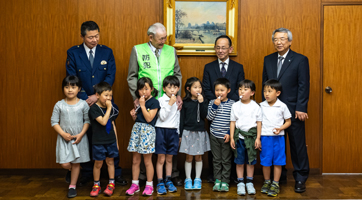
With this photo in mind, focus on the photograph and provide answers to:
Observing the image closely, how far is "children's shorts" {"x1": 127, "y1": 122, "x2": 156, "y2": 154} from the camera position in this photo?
10.0 ft

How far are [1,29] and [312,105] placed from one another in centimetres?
385

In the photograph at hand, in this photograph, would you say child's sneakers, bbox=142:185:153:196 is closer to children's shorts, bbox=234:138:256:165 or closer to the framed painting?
children's shorts, bbox=234:138:256:165

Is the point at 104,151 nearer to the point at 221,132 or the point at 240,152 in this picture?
the point at 221,132

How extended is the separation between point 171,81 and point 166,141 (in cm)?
60

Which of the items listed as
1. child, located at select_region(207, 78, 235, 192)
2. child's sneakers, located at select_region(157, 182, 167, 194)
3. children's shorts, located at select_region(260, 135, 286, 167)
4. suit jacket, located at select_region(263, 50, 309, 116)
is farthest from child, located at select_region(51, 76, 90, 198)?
suit jacket, located at select_region(263, 50, 309, 116)

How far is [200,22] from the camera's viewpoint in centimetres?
380

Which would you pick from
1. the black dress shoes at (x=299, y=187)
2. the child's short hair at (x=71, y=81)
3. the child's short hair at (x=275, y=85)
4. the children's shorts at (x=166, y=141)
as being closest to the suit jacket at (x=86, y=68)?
the child's short hair at (x=71, y=81)

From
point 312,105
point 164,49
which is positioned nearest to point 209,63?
point 164,49

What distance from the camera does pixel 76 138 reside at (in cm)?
307

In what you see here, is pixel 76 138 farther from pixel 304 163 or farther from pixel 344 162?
pixel 344 162

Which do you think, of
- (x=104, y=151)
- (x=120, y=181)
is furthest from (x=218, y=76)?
(x=120, y=181)

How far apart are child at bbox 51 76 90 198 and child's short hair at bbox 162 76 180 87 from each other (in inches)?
31.7

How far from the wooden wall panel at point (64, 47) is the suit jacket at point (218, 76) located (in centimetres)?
30

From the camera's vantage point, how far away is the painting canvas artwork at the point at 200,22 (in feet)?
12.4
